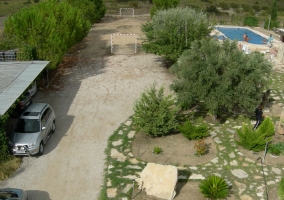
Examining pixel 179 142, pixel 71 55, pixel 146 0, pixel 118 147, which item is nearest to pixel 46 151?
pixel 118 147

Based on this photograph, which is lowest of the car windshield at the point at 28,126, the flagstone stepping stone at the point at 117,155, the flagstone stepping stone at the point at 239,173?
the flagstone stepping stone at the point at 117,155

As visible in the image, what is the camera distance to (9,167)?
1222 cm

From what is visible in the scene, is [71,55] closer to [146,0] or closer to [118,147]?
[118,147]

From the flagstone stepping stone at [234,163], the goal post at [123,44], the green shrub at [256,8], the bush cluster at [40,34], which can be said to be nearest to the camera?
the flagstone stepping stone at [234,163]

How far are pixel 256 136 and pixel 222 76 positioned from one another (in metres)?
2.68

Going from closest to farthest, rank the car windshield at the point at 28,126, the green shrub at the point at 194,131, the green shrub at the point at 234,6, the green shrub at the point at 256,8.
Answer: the car windshield at the point at 28,126, the green shrub at the point at 194,131, the green shrub at the point at 256,8, the green shrub at the point at 234,6

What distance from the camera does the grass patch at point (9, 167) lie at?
39.3 feet

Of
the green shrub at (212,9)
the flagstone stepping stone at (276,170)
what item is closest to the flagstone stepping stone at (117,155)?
the flagstone stepping stone at (276,170)

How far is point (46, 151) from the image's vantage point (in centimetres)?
1352

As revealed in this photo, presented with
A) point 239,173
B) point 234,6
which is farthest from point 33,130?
point 234,6

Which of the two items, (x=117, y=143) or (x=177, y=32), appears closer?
(x=117, y=143)

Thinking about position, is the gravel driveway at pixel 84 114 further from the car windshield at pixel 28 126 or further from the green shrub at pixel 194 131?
the green shrub at pixel 194 131

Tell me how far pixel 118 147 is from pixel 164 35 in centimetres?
920

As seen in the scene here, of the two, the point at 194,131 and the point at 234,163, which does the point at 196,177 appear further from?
the point at 194,131
